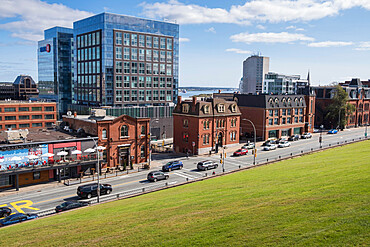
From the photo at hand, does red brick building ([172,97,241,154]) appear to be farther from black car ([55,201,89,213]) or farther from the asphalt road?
black car ([55,201,89,213])

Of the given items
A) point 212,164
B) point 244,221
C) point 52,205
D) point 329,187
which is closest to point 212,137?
point 212,164

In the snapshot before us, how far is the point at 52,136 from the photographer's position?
52.7 metres

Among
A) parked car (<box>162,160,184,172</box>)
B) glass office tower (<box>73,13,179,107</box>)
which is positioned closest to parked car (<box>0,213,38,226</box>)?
parked car (<box>162,160,184,172</box>)

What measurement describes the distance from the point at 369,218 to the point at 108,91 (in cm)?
8079

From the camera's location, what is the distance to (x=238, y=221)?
59.3 ft

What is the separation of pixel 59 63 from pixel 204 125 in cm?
6770

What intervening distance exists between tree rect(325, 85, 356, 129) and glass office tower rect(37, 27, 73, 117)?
89738 millimetres

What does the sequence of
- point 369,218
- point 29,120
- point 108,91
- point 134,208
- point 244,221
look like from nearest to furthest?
1. point 369,218
2. point 244,221
3. point 134,208
4. point 29,120
5. point 108,91

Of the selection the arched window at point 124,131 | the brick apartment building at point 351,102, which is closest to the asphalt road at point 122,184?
the arched window at point 124,131

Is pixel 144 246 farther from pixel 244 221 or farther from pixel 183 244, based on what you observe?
pixel 244 221

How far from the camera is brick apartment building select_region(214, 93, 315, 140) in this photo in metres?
82.1

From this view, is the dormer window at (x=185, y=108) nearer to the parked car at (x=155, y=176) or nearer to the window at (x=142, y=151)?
the window at (x=142, y=151)

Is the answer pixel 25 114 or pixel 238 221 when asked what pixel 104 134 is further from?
pixel 25 114

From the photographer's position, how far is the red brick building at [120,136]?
52.6 metres
